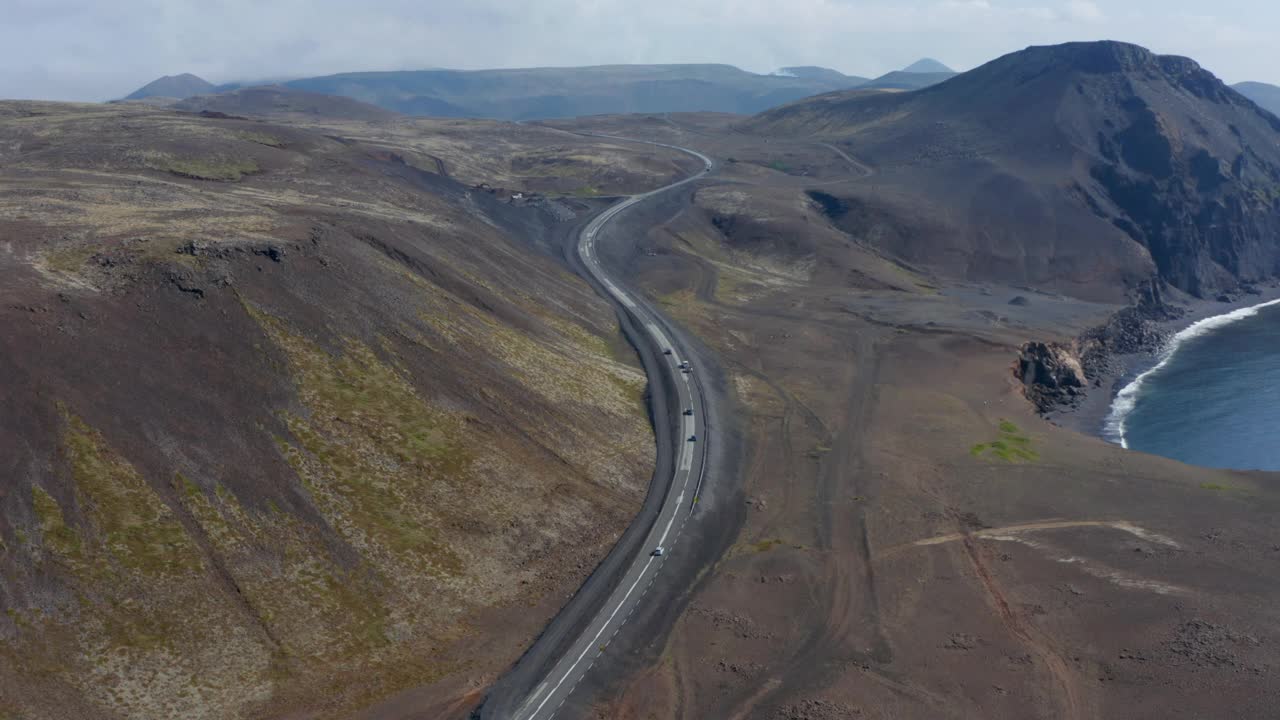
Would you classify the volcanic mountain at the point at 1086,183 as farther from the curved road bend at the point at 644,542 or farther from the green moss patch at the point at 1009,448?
the curved road bend at the point at 644,542

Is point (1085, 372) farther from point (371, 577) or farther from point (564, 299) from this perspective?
point (371, 577)

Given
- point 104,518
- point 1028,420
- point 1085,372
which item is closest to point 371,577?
point 104,518

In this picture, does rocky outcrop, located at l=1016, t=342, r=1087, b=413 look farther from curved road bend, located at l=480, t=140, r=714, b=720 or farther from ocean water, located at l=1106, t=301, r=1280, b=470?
curved road bend, located at l=480, t=140, r=714, b=720

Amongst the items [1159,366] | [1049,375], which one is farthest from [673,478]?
[1159,366]

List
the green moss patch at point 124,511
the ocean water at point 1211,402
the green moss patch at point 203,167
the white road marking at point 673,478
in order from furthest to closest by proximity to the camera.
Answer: the green moss patch at point 203,167 < the ocean water at point 1211,402 < the green moss patch at point 124,511 < the white road marking at point 673,478

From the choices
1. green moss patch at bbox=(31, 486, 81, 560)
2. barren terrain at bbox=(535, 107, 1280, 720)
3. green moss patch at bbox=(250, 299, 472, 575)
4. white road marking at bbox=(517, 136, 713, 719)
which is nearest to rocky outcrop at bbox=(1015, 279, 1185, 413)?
barren terrain at bbox=(535, 107, 1280, 720)

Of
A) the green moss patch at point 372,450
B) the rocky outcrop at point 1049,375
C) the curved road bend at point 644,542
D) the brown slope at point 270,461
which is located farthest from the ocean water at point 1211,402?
the green moss patch at point 372,450
